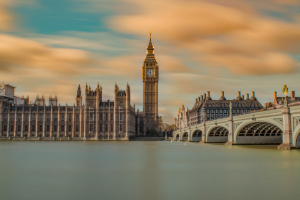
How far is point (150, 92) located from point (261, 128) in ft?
309

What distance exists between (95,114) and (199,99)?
4760 centimetres

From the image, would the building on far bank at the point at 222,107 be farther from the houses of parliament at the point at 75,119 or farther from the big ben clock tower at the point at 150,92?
the houses of parliament at the point at 75,119

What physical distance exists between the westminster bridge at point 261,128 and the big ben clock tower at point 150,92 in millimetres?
54871

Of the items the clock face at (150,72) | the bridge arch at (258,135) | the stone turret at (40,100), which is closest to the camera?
the bridge arch at (258,135)

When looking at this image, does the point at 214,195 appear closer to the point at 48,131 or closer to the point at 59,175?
the point at 59,175

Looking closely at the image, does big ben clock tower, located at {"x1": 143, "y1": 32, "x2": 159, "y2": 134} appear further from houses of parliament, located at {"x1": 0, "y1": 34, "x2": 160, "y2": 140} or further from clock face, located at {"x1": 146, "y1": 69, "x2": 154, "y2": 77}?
houses of parliament, located at {"x1": 0, "y1": 34, "x2": 160, "y2": 140}

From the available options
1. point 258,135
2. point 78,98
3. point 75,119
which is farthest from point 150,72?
point 258,135

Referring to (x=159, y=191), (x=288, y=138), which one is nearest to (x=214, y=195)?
(x=159, y=191)

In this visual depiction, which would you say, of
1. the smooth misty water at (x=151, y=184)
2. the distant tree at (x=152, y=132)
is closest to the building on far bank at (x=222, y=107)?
the distant tree at (x=152, y=132)

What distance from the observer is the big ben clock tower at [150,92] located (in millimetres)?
145500

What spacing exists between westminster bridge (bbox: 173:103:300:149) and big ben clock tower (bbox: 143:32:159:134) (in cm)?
5487

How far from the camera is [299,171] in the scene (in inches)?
869

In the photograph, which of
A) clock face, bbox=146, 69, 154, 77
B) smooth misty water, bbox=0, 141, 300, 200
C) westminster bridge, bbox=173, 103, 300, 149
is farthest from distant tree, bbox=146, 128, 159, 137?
smooth misty water, bbox=0, 141, 300, 200

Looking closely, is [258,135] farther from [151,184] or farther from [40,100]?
[40,100]
